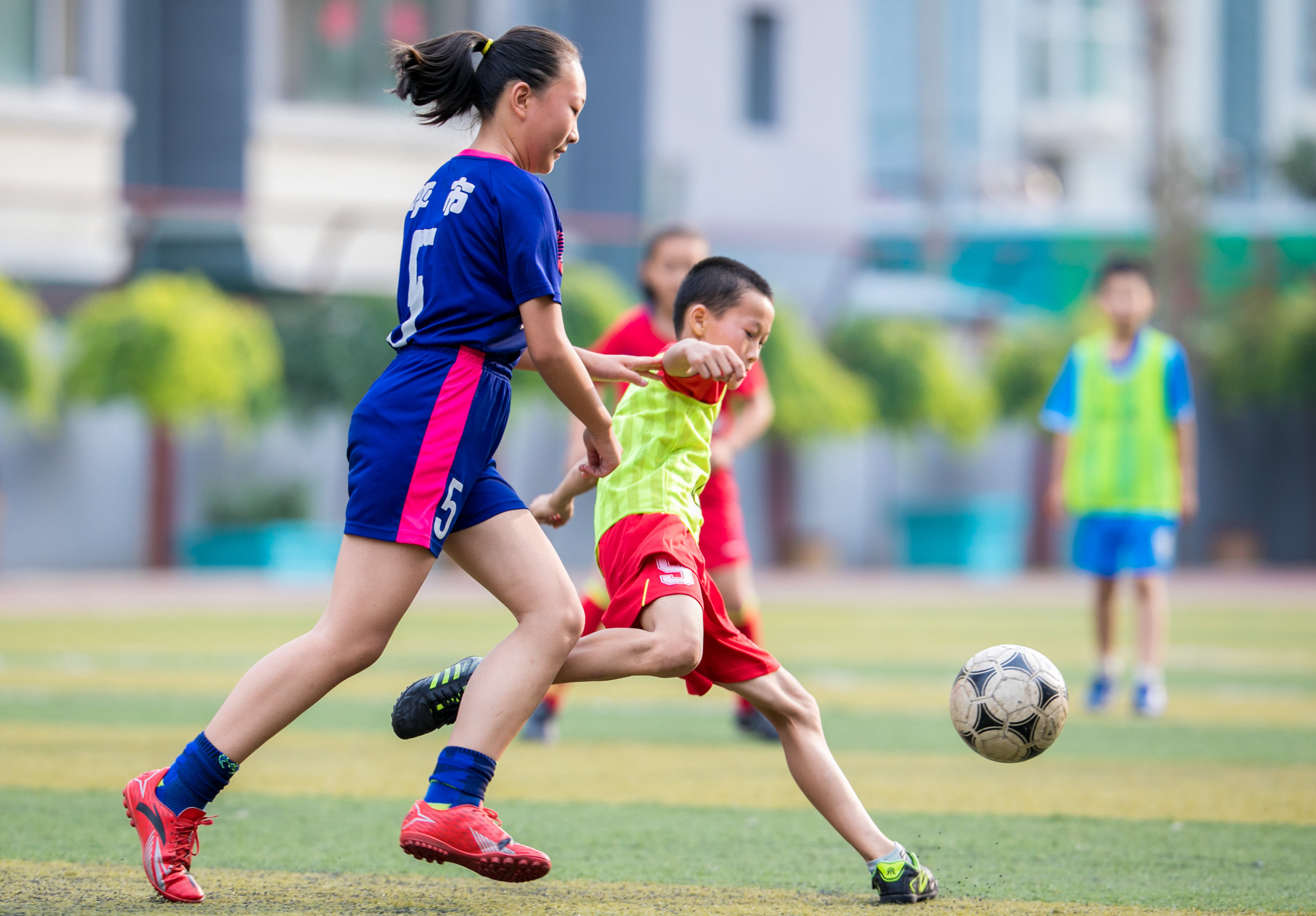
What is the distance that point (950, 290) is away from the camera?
30.5 meters

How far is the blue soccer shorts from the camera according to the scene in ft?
11.8

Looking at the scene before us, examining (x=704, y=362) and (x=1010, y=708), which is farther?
(x=1010, y=708)

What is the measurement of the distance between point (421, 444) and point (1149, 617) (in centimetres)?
549

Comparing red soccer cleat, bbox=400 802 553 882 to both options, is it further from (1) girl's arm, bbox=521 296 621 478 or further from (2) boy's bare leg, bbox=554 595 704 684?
(1) girl's arm, bbox=521 296 621 478

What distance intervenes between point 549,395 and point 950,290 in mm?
11227

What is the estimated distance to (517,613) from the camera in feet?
12.4

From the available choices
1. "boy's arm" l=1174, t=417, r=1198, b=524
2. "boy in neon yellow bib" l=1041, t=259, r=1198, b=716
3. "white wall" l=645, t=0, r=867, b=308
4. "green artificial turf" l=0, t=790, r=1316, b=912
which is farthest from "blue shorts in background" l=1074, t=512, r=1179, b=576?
"white wall" l=645, t=0, r=867, b=308

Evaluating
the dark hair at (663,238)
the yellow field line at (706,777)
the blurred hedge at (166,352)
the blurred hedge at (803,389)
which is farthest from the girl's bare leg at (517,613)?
the blurred hedge at (803,389)

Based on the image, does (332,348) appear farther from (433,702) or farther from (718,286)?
(433,702)

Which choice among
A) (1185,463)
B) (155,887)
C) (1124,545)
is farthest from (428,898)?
(1185,463)

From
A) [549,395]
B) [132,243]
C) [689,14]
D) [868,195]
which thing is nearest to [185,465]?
[132,243]

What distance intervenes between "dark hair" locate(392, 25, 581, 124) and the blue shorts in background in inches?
204

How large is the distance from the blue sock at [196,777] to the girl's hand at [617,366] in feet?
4.17

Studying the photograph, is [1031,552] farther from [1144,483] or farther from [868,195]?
[1144,483]
